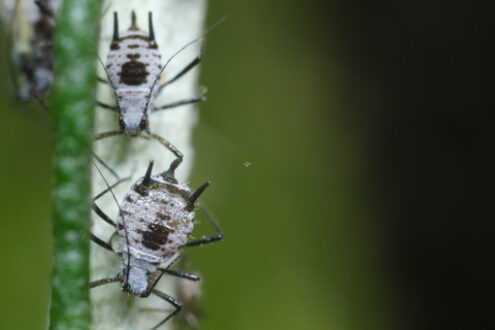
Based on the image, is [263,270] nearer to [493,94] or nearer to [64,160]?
[493,94]

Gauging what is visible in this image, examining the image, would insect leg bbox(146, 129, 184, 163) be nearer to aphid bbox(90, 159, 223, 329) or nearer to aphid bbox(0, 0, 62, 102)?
aphid bbox(90, 159, 223, 329)

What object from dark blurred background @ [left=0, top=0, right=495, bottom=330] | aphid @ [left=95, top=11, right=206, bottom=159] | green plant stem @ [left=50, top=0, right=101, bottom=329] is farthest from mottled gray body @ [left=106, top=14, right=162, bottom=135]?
green plant stem @ [left=50, top=0, right=101, bottom=329]

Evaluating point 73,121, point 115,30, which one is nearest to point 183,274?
point 115,30

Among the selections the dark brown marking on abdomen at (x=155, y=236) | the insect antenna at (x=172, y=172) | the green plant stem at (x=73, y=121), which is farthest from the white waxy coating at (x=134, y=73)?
the green plant stem at (x=73, y=121)

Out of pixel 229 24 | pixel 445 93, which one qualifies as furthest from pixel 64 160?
pixel 445 93

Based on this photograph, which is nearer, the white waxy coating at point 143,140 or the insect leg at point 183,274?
the white waxy coating at point 143,140

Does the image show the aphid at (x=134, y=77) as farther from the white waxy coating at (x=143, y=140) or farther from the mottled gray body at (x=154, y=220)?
the mottled gray body at (x=154, y=220)
